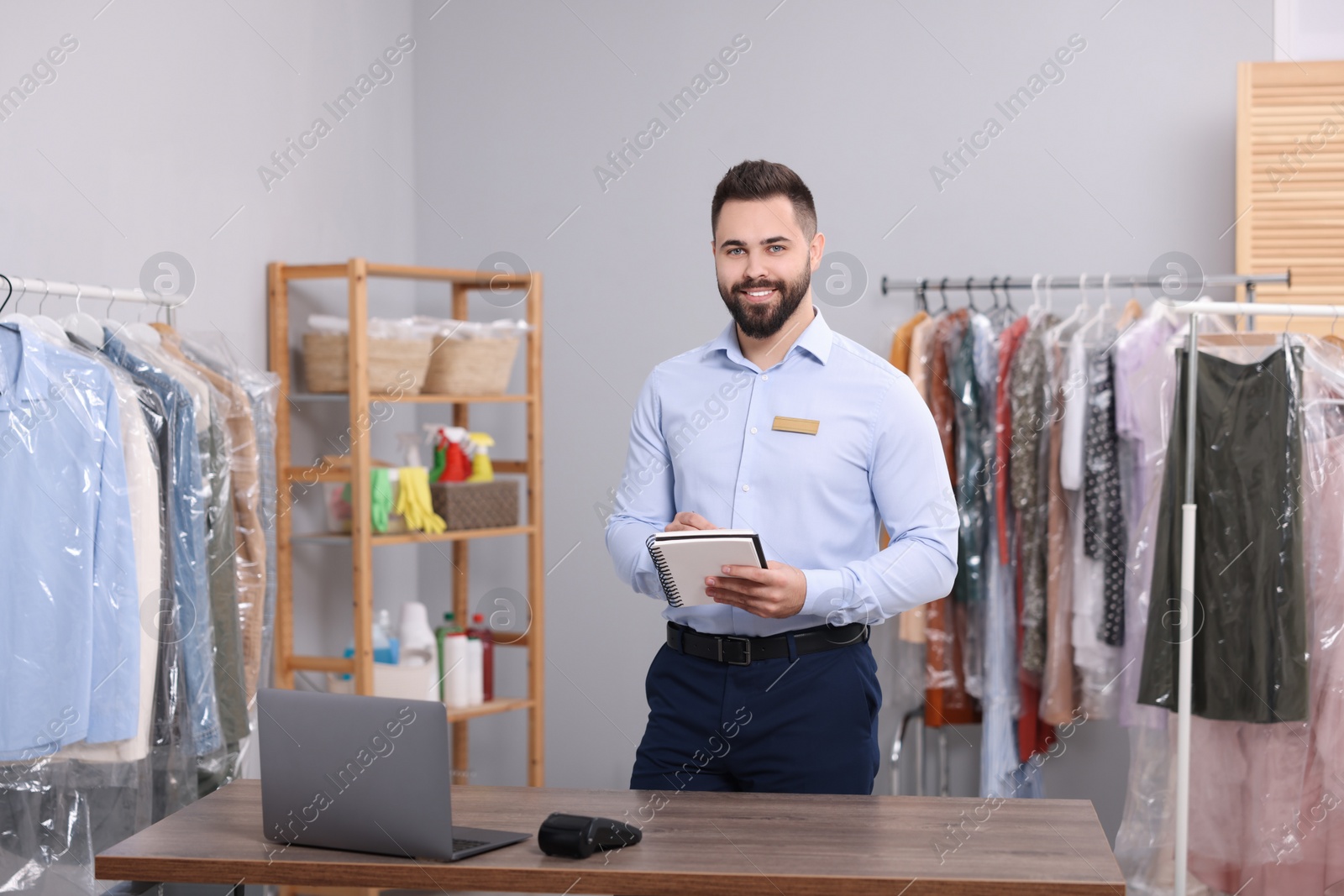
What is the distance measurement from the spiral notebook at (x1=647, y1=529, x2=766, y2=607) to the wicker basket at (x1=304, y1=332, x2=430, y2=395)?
65.8 inches

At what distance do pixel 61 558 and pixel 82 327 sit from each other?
0.51 meters

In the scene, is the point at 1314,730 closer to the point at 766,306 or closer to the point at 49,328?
the point at 766,306

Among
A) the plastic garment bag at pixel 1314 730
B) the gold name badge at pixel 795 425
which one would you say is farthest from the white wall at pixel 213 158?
the plastic garment bag at pixel 1314 730

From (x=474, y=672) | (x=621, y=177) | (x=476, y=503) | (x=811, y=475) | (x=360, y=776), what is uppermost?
(x=621, y=177)

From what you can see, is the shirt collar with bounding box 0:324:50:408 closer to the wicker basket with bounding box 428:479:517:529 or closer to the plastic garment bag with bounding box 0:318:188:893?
the plastic garment bag with bounding box 0:318:188:893

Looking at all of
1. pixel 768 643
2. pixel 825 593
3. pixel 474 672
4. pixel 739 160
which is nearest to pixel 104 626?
pixel 768 643

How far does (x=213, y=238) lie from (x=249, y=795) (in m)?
1.78

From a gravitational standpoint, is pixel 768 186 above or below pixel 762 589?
above

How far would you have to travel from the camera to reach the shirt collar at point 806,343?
2.31 m

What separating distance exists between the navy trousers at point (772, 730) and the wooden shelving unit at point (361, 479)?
1.48 meters

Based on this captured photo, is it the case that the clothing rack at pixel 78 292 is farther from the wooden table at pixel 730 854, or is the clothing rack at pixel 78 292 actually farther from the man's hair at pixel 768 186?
the man's hair at pixel 768 186

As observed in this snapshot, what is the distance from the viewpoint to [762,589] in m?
1.95

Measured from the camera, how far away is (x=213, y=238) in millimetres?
3189

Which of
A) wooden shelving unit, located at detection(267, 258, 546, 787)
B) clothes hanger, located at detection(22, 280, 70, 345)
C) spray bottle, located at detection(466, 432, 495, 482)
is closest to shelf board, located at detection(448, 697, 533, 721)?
wooden shelving unit, located at detection(267, 258, 546, 787)
